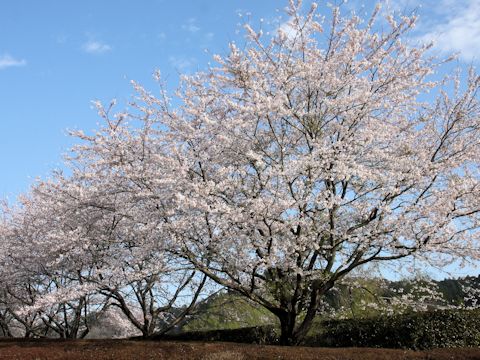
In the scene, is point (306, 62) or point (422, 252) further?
point (306, 62)

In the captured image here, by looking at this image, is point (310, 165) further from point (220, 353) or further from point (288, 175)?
point (220, 353)

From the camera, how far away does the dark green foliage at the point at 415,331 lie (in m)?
13.2

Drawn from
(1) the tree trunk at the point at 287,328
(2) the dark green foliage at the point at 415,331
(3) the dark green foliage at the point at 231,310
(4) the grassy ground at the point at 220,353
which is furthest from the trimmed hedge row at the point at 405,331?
(1) the tree trunk at the point at 287,328

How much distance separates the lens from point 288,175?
35.6ft

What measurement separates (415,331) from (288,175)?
21.4 ft

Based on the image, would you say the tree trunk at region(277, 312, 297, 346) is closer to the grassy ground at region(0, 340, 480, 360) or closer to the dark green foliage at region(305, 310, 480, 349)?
the grassy ground at region(0, 340, 480, 360)

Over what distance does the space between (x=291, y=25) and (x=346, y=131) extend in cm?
335

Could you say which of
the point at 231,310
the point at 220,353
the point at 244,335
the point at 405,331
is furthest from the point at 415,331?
the point at 231,310

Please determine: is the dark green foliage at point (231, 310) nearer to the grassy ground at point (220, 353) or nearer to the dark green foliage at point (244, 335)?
the dark green foliage at point (244, 335)

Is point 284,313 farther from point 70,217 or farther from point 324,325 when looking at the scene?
point 70,217

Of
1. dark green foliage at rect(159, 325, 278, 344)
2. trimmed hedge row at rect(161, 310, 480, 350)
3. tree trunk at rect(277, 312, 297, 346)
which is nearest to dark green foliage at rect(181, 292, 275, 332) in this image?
dark green foliage at rect(159, 325, 278, 344)

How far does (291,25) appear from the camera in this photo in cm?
1298

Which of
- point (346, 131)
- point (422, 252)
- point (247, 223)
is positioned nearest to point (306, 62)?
point (346, 131)

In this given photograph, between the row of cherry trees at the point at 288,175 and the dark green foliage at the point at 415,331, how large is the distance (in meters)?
2.07
